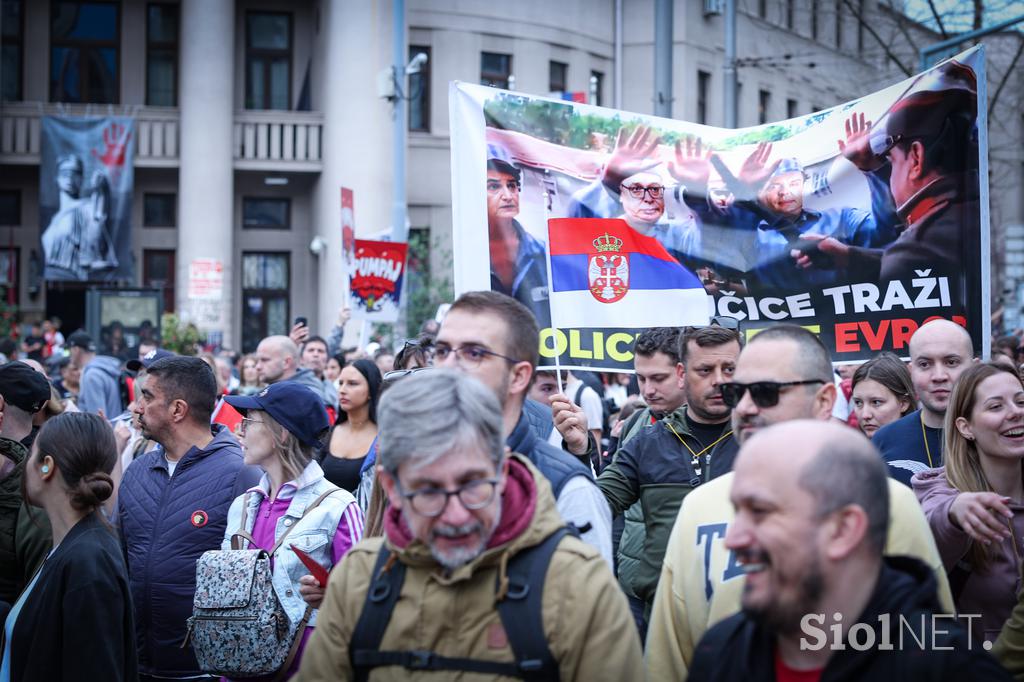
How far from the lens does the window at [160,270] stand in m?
30.0

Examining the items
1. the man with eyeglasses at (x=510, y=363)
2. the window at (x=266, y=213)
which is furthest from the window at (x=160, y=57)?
the man with eyeglasses at (x=510, y=363)

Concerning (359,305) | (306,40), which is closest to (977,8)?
(359,305)

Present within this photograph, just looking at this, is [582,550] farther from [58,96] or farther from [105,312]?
[58,96]

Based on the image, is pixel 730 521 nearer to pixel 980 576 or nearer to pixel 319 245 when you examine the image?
pixel 980 576

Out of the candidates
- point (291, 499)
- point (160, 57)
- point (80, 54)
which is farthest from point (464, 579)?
point (80, 54)

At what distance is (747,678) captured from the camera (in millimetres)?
2564

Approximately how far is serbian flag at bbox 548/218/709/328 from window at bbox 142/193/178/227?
84.7 ft

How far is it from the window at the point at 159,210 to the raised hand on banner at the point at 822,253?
2617 cm

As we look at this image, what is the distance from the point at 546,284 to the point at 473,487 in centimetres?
361

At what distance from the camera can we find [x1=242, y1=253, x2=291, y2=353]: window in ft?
100

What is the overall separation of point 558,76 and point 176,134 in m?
10.4

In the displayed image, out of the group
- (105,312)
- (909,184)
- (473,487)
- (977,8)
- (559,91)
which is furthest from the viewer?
→ (559,91)

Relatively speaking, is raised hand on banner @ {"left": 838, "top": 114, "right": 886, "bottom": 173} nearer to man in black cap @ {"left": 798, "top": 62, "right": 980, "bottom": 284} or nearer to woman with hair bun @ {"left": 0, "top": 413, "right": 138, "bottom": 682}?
man in black cap @ {"left": 798, "top": 62, "right": 980, "bottom": 284}

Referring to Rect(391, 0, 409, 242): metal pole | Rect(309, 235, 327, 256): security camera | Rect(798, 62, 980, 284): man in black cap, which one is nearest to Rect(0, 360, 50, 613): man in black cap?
Rect(798, 62, 980, 284): man in black cap
